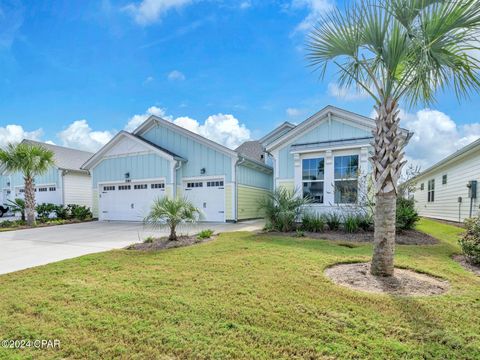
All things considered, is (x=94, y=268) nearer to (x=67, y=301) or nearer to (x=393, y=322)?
(x=67, y=301)

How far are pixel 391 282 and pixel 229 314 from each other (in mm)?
2608

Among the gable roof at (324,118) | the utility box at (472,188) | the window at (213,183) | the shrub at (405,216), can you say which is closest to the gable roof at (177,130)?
the window at (213,183)

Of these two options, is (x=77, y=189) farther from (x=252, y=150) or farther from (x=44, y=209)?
(x=252, y=150)

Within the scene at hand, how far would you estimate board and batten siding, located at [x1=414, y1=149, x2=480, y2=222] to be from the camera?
1148cm

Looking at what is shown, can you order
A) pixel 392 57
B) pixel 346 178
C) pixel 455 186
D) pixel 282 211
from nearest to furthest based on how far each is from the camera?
1. pixel 392 57
2. pixel 282 211
3. pixel 346 178
4. pixel 455 186

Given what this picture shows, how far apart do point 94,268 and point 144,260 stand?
937 millimetres

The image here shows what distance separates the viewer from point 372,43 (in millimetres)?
4043

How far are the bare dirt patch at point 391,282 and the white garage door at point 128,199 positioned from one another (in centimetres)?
1165

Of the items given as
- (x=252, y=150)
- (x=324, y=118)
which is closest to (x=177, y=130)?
(x=252, y=150)

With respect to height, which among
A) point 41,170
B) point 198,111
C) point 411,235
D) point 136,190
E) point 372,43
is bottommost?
point 411,235

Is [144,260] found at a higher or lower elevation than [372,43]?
lower

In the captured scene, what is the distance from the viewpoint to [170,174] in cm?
1406

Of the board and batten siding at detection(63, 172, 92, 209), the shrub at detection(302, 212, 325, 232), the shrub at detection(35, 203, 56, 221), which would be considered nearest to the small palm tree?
the shrub at detection(302, 212, 325, 232)

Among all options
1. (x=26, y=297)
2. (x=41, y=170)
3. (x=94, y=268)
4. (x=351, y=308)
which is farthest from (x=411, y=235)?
(x=41, y=170)
